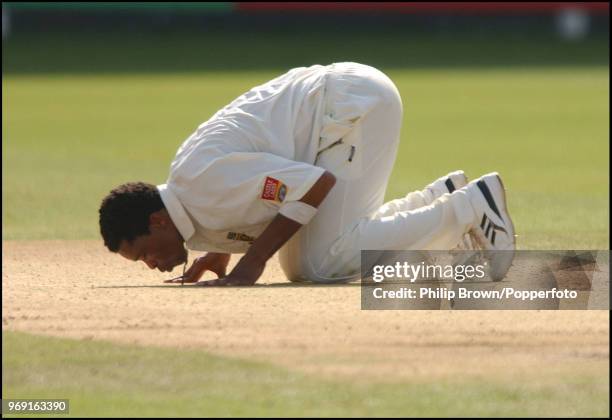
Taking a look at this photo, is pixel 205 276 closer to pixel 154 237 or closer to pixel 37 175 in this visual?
pixel 154 237

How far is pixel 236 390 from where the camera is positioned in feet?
17.1

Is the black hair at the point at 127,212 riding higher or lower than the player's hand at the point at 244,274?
higher

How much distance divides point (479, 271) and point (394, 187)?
18.5 feet

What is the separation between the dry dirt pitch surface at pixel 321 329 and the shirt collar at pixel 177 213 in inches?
12.6

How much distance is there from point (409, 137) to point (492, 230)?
11.0 metres

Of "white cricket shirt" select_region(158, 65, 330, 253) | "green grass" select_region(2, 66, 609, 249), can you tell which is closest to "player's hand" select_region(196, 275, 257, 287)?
"white cricket shirt" select_region(158, 65, 330, 253)

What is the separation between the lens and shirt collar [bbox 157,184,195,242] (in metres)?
6.99

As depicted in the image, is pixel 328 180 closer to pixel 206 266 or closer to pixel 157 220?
pixel 157 220

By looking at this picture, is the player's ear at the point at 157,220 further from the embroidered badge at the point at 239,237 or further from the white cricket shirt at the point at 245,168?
the embroidered badge at the point at 239,237

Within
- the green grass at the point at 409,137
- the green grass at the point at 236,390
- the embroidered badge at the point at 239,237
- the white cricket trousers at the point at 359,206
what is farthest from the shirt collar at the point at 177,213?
the green grass at the point at 409,137

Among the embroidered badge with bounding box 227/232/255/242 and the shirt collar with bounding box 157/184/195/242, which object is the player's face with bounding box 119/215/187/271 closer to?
the shirt collar with bounding box 157/184/195/242

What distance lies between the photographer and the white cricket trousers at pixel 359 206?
7.21 meters

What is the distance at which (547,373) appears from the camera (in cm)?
535

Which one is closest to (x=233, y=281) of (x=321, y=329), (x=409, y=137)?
(x=321, y=329)
